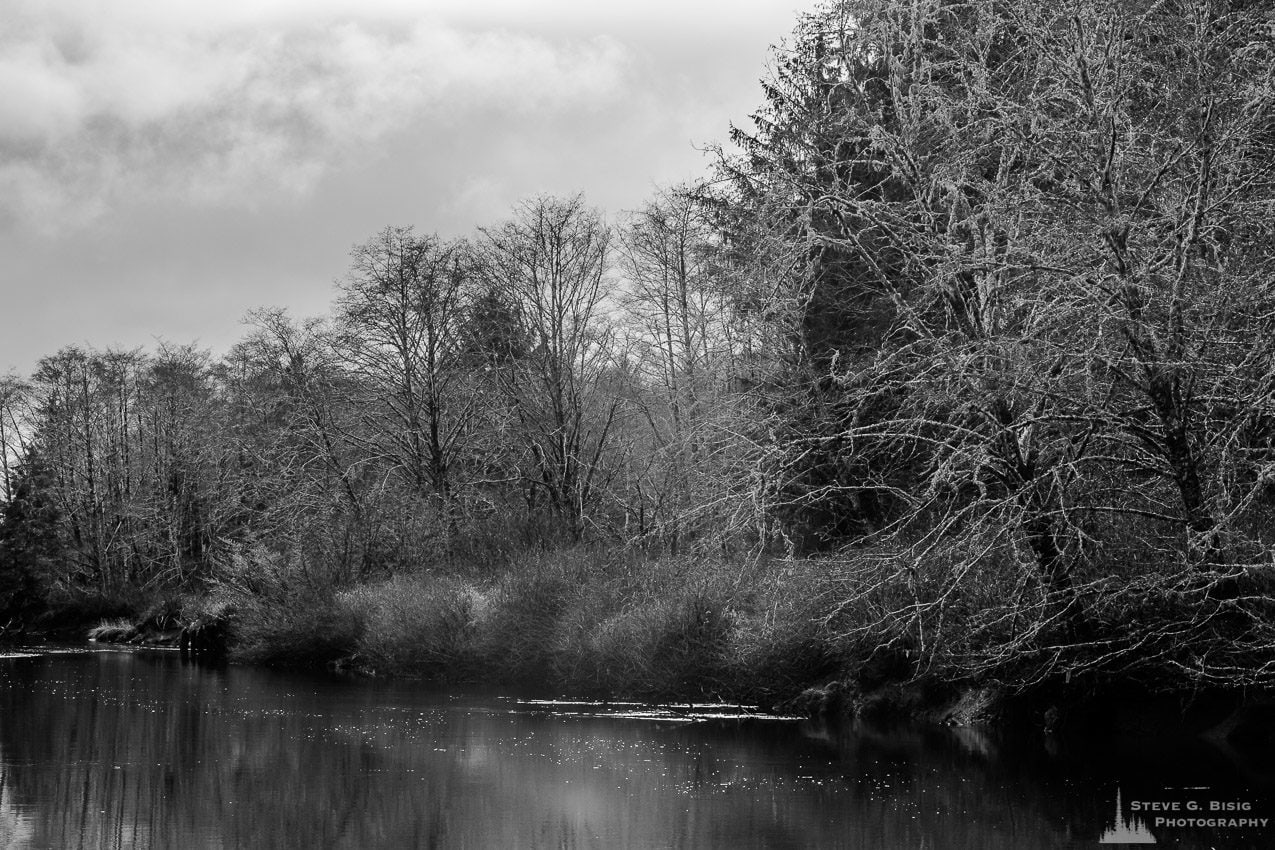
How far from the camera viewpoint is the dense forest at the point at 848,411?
1634cm

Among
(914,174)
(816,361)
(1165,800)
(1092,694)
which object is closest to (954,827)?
(1165,800)

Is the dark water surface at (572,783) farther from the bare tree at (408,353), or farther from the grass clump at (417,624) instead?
the bare tree at (408,353)

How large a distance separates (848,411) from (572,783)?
254 inches

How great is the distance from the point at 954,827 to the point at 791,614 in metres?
8.48

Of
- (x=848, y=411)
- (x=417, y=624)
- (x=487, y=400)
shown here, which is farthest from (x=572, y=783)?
(x=487, y=400)

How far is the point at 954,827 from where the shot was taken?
14648 millimetres

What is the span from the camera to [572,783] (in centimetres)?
1745

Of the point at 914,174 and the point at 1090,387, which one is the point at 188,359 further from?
the point at 1090,387

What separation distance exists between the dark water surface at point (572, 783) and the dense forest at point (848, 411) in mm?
1545

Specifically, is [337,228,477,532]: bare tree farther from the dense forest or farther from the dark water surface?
the dark water surface

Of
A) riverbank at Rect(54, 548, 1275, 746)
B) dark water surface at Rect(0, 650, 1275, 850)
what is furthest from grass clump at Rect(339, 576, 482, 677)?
dark water surface at Rect(0, 650, 1275, 850)

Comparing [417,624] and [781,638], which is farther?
[417,624]

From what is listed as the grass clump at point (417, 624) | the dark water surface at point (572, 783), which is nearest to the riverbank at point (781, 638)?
the grass clump at point (417, 624)

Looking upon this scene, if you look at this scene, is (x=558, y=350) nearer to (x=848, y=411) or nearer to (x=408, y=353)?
(x=408, y=353)
